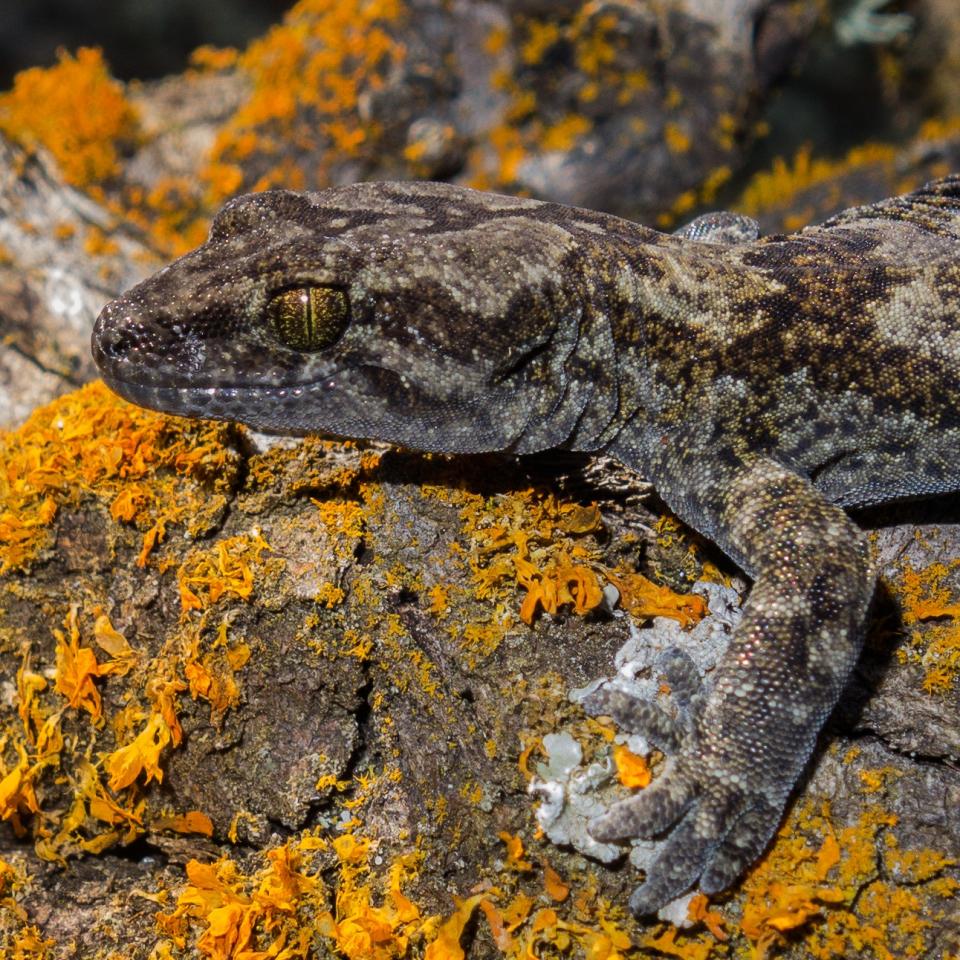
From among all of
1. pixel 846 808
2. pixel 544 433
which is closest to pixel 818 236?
pixel 544 433

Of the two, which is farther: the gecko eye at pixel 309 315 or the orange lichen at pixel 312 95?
the orange lichen at pixel 312 95

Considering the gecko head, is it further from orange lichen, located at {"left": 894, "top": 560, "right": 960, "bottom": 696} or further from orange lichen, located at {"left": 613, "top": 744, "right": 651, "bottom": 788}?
orange lichen, located at {"left": 894, "top": 560, "right": 960, "bottom": 696}

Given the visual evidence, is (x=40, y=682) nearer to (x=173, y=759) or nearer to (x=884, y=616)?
(x=173, y=759)

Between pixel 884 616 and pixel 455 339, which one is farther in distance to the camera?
pixel 884 616

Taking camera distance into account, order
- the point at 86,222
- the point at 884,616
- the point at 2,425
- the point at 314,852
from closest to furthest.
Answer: the point at 314,852 < the point at 884,616 < the point at 2,425 < the point at 86,222

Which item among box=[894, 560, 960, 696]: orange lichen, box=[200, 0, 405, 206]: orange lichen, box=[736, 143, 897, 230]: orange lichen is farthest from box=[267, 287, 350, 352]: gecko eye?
box=[736, 143, 897, 230]: orange lichen

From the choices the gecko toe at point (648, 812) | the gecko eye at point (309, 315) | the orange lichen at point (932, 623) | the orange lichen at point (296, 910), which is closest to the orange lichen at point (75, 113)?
the gecko eye at point (309, 315)

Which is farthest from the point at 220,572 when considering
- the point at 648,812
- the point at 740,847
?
the point at 740,847

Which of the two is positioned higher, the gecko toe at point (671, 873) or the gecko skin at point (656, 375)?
the gecko skin at point (656, 375)

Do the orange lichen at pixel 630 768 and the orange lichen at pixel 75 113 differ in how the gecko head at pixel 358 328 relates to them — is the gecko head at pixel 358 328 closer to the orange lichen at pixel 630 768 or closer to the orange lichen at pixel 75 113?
the orange lichen at pixel 630 768
